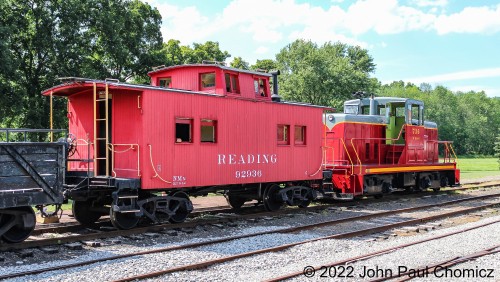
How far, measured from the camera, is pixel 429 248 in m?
9.82

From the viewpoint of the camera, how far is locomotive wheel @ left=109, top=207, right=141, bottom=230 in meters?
11.5

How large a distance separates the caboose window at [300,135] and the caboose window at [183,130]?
4198 millimetres

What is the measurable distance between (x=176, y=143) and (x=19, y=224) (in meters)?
3.94

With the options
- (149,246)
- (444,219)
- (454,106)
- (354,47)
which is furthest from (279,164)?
(454,106)

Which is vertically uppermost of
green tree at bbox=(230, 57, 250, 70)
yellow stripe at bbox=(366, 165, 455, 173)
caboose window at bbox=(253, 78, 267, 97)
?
green tree at bbox=(230, 57, 250, 70)

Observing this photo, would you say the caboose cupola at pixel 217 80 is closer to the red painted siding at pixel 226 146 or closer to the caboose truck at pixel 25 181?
the red painted siding at pixel 226 146

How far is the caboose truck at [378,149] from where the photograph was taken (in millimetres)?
17686

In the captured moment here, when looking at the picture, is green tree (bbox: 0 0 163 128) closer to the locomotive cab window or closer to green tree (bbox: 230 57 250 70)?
the locomotive cab window

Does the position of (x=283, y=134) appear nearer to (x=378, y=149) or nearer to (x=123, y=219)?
(x=378, y=149)

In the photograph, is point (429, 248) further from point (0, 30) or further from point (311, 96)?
point (311, 96)

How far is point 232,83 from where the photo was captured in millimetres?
14078

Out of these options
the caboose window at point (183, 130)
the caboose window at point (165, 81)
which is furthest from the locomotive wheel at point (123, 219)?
the caboose window at point (165, 81)

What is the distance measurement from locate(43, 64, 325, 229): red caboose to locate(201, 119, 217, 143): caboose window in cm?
3

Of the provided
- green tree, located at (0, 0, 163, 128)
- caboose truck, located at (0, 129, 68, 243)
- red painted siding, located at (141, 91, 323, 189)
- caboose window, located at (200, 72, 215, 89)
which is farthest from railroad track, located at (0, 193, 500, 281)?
green tree, located at (0, 0, 163, 128)
